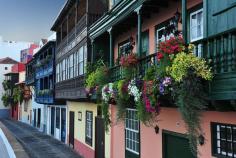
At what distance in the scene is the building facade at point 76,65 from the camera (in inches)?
687

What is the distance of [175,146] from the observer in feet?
34.2

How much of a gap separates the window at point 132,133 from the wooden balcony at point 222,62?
6698mm

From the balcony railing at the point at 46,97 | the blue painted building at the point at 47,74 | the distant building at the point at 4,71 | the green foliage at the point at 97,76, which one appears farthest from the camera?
the distant building at the point at 4,71

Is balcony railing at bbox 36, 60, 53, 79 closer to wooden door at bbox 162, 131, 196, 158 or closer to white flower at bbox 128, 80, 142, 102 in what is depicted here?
wooden door at bbox 162, 131, 196, 158

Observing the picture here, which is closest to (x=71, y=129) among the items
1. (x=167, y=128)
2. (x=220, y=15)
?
(x=167, y=128)

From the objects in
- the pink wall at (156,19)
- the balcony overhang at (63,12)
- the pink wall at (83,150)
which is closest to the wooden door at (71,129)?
the pink wall at (83,150)

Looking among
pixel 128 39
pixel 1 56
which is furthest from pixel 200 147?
pixel 1 56

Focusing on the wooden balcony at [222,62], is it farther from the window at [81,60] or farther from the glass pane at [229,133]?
the window at [81,60]

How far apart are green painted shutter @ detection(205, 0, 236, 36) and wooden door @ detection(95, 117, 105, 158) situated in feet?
32.9

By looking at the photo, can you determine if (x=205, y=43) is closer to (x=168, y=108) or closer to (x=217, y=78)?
(x=217, y=78)

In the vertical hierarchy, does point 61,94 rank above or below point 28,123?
above

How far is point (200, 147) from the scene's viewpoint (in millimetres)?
9008

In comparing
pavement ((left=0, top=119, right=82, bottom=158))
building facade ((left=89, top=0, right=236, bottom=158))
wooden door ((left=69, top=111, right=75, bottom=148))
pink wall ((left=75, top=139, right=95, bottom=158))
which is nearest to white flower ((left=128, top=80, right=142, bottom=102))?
building facade ((left=89, top=0, right=236, bottom=158))

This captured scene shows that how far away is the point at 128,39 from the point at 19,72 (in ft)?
160
